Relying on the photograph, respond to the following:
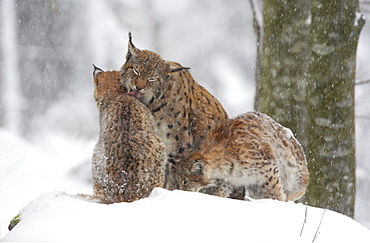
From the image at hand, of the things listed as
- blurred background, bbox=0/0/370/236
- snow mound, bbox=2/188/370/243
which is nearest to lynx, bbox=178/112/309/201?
snow mound, bbox=2/188/370/243

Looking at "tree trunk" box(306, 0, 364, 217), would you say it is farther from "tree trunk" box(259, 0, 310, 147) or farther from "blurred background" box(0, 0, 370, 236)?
"blurred background" box(0, 0, 370, 236)

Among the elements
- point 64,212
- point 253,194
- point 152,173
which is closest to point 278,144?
point 253,194

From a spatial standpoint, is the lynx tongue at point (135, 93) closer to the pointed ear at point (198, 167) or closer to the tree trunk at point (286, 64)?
the pointed ear at point (198, 167)

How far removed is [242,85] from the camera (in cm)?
1430

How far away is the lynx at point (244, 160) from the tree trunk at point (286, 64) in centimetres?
83

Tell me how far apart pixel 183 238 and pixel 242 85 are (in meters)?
11.8

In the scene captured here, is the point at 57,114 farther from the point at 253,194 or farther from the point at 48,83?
the point at 253,194

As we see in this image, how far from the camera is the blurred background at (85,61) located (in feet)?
43.6

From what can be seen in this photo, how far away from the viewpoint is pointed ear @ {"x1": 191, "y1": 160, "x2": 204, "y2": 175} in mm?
4949

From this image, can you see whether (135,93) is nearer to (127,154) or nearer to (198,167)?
(127,154)

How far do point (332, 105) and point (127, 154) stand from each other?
8.94 ft

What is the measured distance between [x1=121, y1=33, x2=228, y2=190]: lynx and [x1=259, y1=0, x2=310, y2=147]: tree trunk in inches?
52.2

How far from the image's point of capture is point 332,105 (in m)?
5.79

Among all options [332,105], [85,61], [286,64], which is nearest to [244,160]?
[332,105]
